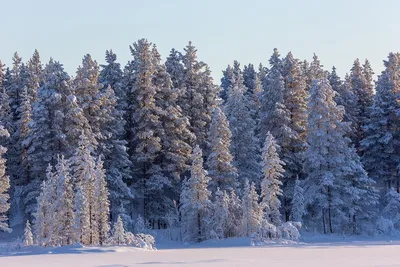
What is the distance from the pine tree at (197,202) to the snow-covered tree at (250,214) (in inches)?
123

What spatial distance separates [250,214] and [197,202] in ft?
14.2

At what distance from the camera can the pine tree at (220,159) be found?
117 feet

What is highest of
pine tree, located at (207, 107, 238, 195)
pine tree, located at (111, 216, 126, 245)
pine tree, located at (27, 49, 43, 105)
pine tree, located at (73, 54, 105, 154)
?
pine tree, located at (27, 49, 43, 105)

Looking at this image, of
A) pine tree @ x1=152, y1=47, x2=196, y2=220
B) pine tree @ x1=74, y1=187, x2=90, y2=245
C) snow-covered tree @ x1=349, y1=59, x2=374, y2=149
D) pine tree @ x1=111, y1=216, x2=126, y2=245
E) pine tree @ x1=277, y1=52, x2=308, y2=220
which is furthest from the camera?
snow-covered tree @ x1=349, y1=59, x2=374, y2=149

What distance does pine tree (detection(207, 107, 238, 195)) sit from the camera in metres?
35.6

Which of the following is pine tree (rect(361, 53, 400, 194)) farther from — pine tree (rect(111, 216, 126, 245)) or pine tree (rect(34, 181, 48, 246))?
pine tree (rect(34, 181, 48, 246))

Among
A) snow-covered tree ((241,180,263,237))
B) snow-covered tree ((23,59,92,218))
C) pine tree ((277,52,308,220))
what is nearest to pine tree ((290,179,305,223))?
pine tree ((277,52,308,220))

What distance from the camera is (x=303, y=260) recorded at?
1346cm

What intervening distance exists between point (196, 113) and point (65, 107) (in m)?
12.7

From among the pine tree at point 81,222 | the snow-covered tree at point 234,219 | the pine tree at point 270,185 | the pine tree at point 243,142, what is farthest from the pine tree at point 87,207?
the pine tree at point 243,142

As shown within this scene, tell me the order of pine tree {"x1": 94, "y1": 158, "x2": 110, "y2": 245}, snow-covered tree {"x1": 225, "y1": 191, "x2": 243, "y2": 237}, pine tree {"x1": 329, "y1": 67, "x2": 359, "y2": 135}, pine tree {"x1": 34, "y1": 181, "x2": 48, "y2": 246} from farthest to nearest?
pine tree {"x1": 329, "y1": 67, "x2": 359, "y2": 135} < snow-covered tree {"x1": 225, "y1": 191, "x2": 243, "y2": 237} < pine tree {"x1": 94, "y1": 158, "x2": 110, "y2": 245} < pine tree {"x1": 34, "y1": 181, "x2": 48, "y2": 246}

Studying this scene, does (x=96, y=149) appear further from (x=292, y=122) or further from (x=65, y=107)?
(x=292, y=122)

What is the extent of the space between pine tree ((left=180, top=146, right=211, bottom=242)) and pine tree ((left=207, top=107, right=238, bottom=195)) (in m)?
4.64

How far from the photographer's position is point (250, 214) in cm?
2773
